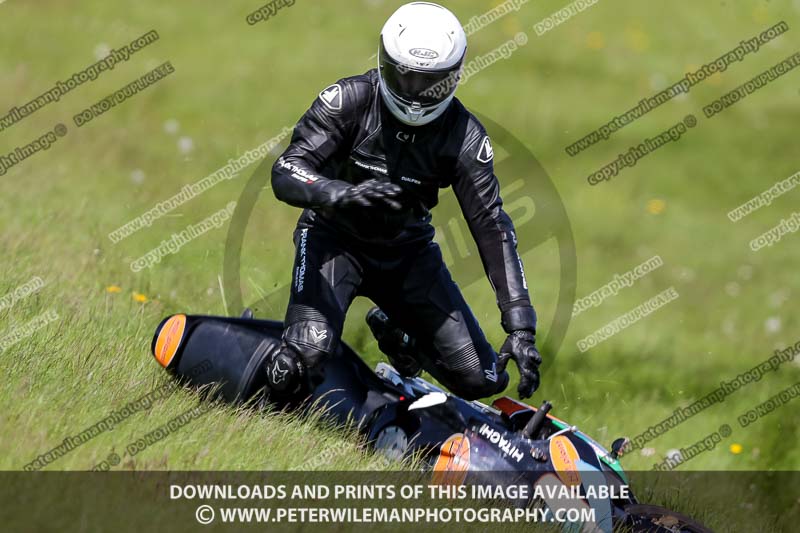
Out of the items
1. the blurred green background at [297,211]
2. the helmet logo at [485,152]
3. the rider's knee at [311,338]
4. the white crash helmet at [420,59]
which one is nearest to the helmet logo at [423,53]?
the white crash helmet at [420,59]

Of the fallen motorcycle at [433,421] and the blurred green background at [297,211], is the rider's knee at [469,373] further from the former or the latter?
the blurred green background at [297,211]

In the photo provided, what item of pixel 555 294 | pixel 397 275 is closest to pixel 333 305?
pixel 397 275

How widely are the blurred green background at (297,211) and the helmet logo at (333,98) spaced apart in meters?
2.14

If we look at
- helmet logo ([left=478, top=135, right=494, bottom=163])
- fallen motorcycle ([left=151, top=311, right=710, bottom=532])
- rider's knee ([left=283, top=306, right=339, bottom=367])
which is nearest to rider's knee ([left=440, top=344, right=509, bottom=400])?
fallen motorcycle ([left=151, top=311, right=710, bottom=532])

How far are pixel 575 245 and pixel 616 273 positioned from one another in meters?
0.75

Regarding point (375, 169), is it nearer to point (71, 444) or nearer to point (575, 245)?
point (71, 444)

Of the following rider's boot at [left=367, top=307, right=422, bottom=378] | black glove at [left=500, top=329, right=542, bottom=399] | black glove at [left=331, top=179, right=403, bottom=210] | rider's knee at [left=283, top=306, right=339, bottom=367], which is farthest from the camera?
rider's boot at [left=367, top=307, right=422, bottom=378]

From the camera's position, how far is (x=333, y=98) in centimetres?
673

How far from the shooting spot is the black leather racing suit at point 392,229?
6.76 meters

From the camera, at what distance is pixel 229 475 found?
568 centimetres

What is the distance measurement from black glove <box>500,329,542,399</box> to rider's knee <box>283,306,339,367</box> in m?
1.17

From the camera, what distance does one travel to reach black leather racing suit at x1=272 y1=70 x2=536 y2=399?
676cm

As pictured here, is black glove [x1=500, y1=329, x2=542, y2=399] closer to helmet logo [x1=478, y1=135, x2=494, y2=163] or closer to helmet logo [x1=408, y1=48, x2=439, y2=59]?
helmet logo [x1=478, y1=135, x2=494, y2=163]

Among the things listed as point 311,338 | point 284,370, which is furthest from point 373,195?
point 284,370
